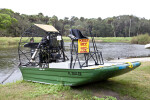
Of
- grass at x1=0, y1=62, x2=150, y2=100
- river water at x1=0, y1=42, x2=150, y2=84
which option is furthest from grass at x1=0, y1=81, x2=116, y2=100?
river water at x1=0, y1=42, x2=150, y2=84

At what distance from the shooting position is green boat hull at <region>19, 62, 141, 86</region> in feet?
19.8

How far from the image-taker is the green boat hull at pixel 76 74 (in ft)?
19.8

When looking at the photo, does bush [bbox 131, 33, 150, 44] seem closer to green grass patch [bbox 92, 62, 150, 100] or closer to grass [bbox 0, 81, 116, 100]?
green grass patch [bbox 92, 62, 150, 100]

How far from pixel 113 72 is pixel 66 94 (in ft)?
6.40

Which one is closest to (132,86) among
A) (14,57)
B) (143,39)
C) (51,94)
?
(51,94)

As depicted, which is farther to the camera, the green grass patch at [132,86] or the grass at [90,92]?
the green grass patch at [132,86]

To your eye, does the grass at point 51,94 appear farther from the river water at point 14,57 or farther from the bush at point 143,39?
the bush at point 143,39

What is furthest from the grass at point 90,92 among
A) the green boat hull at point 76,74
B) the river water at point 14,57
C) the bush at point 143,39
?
the bush at point 143,39

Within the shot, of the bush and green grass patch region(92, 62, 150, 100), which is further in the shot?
the bush

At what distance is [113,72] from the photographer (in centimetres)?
628

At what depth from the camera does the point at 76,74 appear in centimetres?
633

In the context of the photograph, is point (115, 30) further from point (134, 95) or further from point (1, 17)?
point (134, 95)

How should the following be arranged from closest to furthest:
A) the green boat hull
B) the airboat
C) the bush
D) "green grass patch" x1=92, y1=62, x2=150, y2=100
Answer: the green boat hull
the airboat
"green grass patch" x1=92, y1=62, x2=150, y2=100
the bush

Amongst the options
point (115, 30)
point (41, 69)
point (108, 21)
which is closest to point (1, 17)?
point (41, 69)
